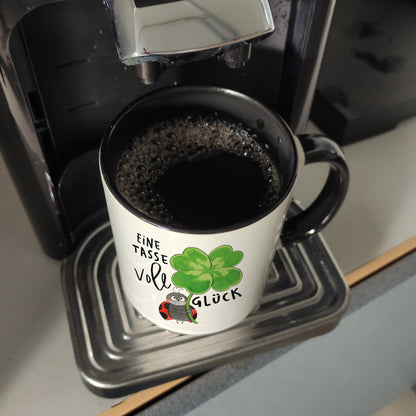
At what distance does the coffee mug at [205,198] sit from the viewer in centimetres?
28

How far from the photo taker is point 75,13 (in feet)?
1.00

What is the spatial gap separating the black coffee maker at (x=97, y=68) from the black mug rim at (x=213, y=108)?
0.02 m

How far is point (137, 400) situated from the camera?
357mm

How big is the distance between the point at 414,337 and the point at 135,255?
1.43 feet

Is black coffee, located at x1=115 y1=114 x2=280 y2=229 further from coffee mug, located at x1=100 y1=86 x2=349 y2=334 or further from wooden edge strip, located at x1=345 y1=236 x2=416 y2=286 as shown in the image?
wooden edge strip, located at x1=345 y1=236 x2=416 y2=286

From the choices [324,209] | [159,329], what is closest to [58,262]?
[159,329]

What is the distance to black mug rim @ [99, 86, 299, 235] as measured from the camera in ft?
0.88

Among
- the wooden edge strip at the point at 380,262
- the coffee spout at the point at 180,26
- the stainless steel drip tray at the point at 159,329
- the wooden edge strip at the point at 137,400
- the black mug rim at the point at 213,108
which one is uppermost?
the coffee spout at the point at 180,26

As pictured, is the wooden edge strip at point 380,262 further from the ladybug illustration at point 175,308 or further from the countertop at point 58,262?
the ladybug illustration at point 175,308

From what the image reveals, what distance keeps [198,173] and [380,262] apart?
0.20m

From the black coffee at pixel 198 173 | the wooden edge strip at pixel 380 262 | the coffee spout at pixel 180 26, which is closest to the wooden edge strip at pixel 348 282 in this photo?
the wooden edge strip at pixel 380 262

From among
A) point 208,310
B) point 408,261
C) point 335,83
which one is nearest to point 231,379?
point 208,310

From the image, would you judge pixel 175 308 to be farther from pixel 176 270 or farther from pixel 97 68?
pixel 97 68

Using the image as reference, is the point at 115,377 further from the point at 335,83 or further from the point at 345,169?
the point at 335,83
